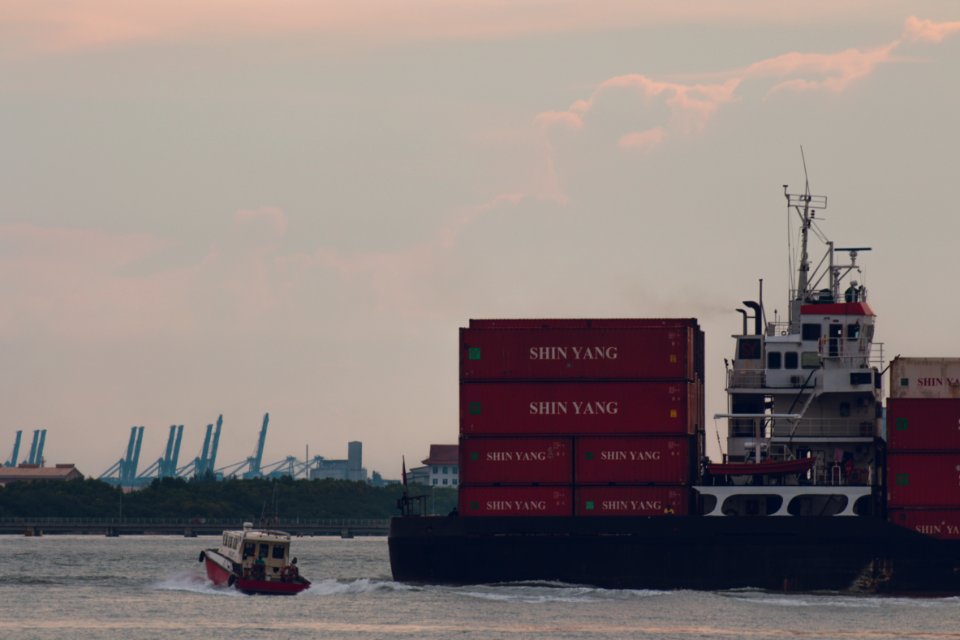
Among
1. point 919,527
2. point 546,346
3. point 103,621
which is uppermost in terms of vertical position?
point 546,346

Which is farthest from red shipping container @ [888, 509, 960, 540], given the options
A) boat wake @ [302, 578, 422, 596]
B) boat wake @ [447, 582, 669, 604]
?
boat wake @ [302, 578, 422, 596]

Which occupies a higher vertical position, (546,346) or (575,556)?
(546,346)

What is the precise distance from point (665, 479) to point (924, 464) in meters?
9.99

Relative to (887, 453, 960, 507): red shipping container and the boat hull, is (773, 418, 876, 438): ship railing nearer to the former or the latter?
(887, 453, 960, 507): red shipping container

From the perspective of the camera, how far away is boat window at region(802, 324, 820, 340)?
82.6 meters

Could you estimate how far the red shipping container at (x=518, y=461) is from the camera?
79.4 m

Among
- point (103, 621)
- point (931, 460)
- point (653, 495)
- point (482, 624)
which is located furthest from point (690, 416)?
point (103, 621)

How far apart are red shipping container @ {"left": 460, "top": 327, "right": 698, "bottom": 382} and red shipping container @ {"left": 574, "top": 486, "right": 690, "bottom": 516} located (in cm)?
442

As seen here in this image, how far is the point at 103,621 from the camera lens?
72.4 meters

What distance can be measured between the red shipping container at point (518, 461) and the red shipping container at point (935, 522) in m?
13.1

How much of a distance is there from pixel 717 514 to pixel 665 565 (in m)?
2.89

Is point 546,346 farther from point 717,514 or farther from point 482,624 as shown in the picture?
point 482,624

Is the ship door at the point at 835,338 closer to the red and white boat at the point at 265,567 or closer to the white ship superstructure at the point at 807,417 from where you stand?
the white ship superstructure at the point at 807,417

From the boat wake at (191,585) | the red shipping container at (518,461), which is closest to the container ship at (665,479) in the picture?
the red shipping container at (518,461)
